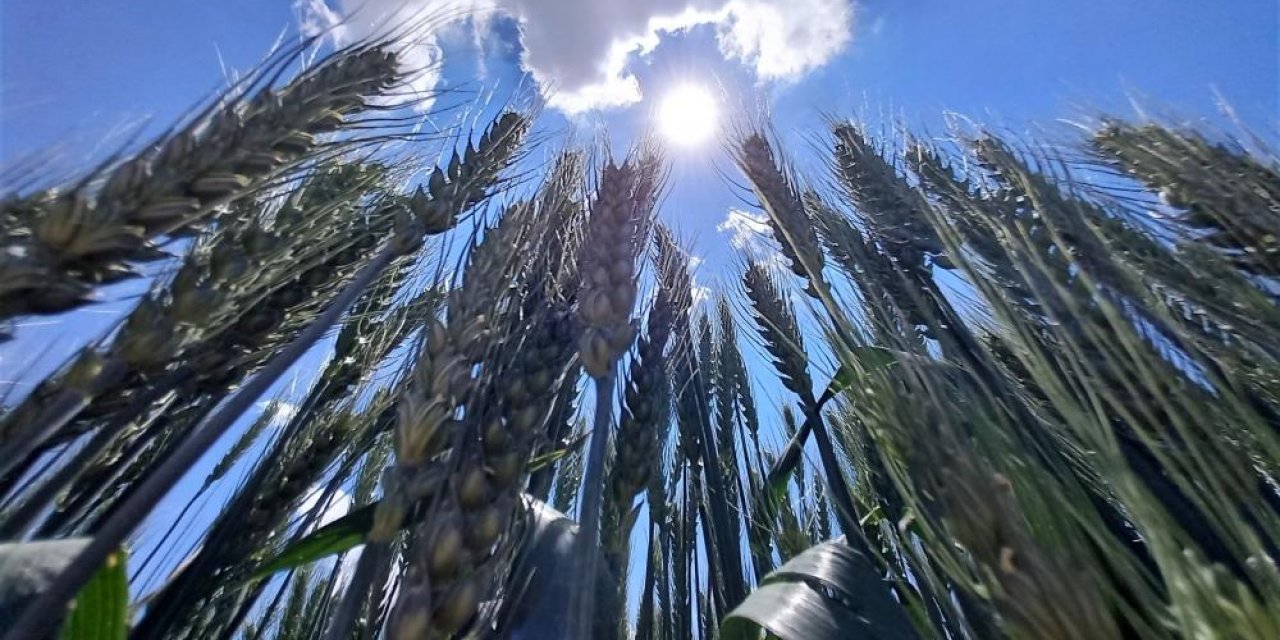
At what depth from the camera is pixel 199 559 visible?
1.38m

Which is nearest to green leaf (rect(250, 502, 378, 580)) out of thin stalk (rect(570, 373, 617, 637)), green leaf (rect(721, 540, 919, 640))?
thin stalk (rect(570, 373, 617, 637))

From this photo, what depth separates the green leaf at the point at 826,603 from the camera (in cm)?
94

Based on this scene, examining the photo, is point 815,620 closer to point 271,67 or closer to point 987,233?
point 987,233

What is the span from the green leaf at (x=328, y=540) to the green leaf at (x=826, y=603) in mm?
620

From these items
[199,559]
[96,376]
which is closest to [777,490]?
[199,559]

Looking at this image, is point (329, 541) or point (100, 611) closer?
point (100, 611)

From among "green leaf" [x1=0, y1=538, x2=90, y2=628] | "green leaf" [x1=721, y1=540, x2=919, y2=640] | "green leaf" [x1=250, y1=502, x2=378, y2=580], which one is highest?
"green leaf" [x1=250, y1=502, x2=378, y2=580]

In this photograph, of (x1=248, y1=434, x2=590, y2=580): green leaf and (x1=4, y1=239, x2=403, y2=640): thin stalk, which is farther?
(x1=248, y1=434, x2=590, y2=580): green leaf

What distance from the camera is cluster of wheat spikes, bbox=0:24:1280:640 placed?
0.86 m

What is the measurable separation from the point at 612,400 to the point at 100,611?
80 cm

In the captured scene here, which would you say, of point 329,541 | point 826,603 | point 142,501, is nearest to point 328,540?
point 329,541

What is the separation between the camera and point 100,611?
103 centimetres

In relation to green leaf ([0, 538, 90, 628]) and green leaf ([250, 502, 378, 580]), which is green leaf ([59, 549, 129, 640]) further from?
green leaf ([250, 502, 378, 580])

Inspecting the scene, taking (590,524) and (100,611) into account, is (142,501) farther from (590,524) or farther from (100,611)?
(590,524)
